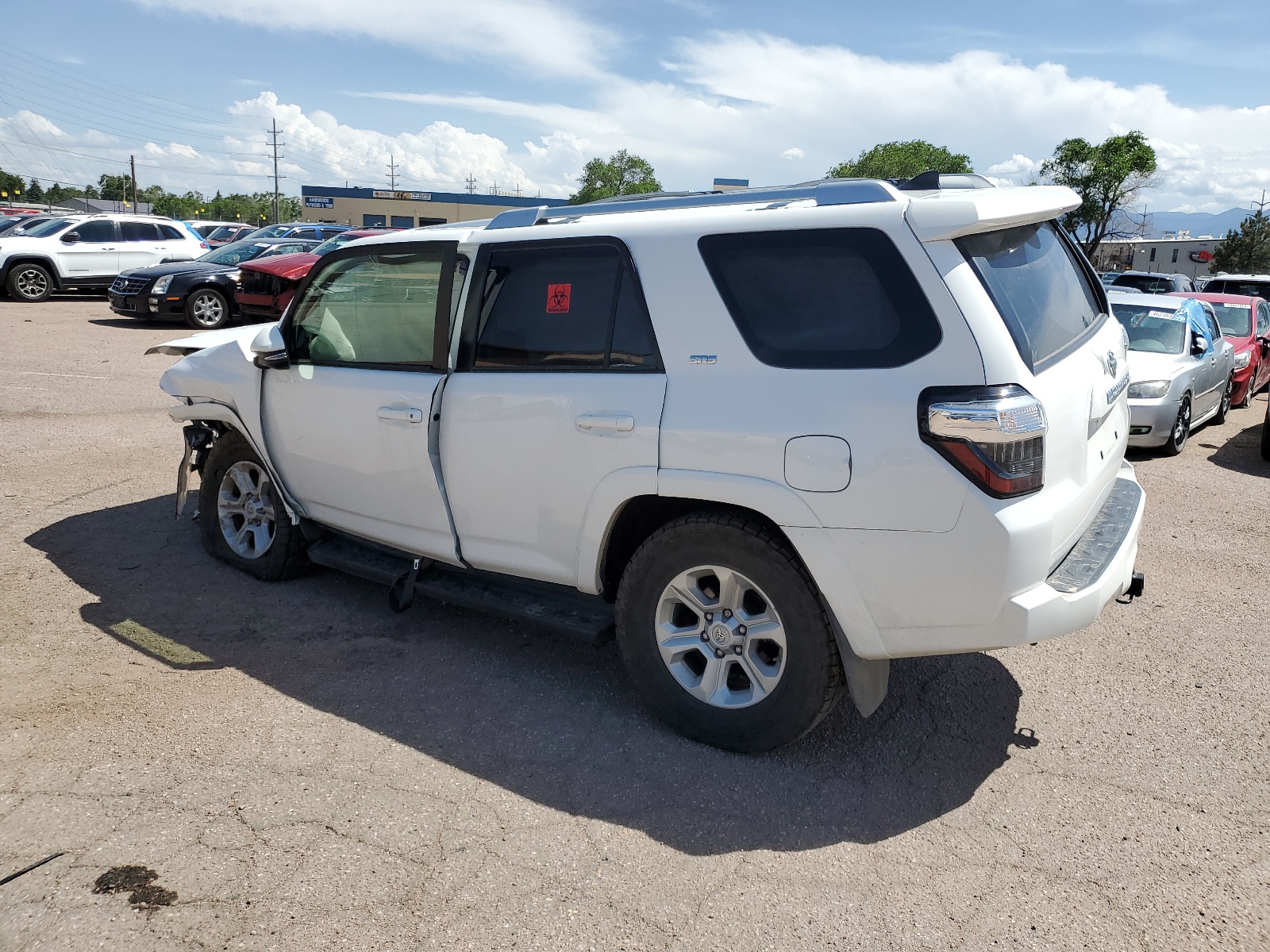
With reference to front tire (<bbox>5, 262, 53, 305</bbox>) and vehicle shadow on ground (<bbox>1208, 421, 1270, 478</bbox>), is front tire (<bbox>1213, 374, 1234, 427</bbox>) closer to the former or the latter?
vehicle shadow on ground (<bbox>1208, 421, 1270, 478</bbox>)

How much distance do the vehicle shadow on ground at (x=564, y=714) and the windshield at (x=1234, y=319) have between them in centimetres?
1081

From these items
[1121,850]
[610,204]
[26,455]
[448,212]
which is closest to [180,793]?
[610,204]

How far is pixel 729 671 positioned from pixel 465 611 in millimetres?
1792

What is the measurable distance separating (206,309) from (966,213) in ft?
51.6

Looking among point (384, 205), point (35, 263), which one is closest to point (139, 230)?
point (35, 263)

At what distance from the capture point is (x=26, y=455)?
754cm

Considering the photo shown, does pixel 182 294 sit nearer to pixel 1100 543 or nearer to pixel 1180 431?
pixel 1180 431

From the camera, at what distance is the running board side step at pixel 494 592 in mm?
3762

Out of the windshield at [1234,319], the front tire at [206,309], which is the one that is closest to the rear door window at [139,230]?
the front tire at [206,309]

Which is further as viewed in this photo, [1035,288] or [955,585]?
[1035,288]

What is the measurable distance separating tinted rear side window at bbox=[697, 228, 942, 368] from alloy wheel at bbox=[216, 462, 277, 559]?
2929mm

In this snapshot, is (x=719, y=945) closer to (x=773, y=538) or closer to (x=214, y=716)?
(x=773, y=538)

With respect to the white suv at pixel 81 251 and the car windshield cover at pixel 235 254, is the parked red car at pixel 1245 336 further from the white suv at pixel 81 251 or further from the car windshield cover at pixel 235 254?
the white suv at pixel 81 251

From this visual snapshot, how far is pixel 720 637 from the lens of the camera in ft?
11.3
